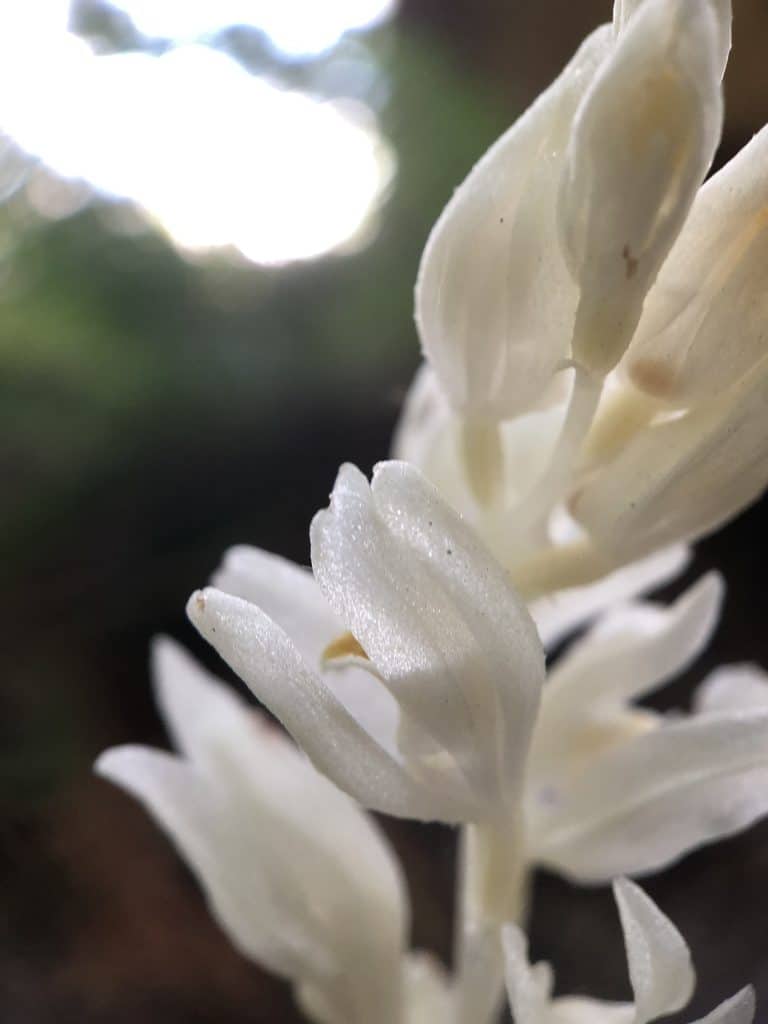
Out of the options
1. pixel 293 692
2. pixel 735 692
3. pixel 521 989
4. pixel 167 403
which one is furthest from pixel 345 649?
pixel 167 403

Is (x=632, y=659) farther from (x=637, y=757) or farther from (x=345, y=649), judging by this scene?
(x=345, y=649)

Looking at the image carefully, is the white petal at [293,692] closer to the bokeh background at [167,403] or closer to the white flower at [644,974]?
the white flower at [644,974]

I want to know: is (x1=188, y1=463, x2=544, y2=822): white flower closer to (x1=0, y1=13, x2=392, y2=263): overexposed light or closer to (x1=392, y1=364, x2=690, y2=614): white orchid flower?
(x1=392, y1=364, x2=690, y2=614): white orchid flower

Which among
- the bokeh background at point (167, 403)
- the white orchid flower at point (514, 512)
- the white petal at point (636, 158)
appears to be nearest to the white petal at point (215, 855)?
the white orchid flower at point (514, 512)

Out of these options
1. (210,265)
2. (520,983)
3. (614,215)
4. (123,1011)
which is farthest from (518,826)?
(210,265)

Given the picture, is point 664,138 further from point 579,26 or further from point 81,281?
point 579,26

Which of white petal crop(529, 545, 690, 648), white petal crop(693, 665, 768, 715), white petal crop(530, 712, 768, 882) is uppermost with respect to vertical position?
white petal crop(529, 545, 690, 648)

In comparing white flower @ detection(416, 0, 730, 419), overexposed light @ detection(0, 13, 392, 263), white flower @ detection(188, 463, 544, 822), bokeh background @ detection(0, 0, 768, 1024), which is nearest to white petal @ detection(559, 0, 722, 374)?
white flower @ detection(416, 0, 730, 419)
